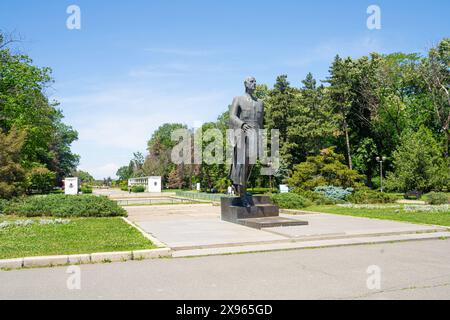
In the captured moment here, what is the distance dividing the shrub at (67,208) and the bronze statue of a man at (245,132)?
6178 mm

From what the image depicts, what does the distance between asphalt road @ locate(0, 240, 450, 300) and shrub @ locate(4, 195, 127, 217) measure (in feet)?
32.9

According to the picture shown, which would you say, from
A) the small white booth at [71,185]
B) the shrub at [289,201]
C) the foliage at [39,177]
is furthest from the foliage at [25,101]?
the shrub at [289,201]

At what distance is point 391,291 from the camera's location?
532 centimetres

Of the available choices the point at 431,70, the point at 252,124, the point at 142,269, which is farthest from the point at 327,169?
the point at 142,269

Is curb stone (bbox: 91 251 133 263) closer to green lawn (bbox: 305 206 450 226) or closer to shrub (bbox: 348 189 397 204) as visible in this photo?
green lawn (bbox: 305 206 450 226)

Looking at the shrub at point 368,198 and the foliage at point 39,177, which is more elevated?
the foliage at point 39,177

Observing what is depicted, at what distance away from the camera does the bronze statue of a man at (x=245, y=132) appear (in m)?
13.6

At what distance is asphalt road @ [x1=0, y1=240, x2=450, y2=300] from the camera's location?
5.26 m

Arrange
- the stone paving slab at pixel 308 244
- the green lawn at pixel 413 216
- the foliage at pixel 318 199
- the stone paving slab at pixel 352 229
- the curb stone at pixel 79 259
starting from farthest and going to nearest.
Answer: the foliage at pixel 318 199 < the green lawn at pixel 413 216 < the stone paving slab at pixel 352 229 < the stone paving slab at pixel 308 244 < the curb stone at pixel 79 259

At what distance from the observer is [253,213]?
44.0 ft

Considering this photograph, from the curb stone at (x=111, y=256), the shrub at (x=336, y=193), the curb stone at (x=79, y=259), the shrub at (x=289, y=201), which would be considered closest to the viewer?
the curb stone at (x=79, y=259)

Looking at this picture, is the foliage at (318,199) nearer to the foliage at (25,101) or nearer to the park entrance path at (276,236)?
the park entrance path at (276,236)

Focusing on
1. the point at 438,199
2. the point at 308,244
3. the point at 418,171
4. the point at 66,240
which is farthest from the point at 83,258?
the point at 418,171
